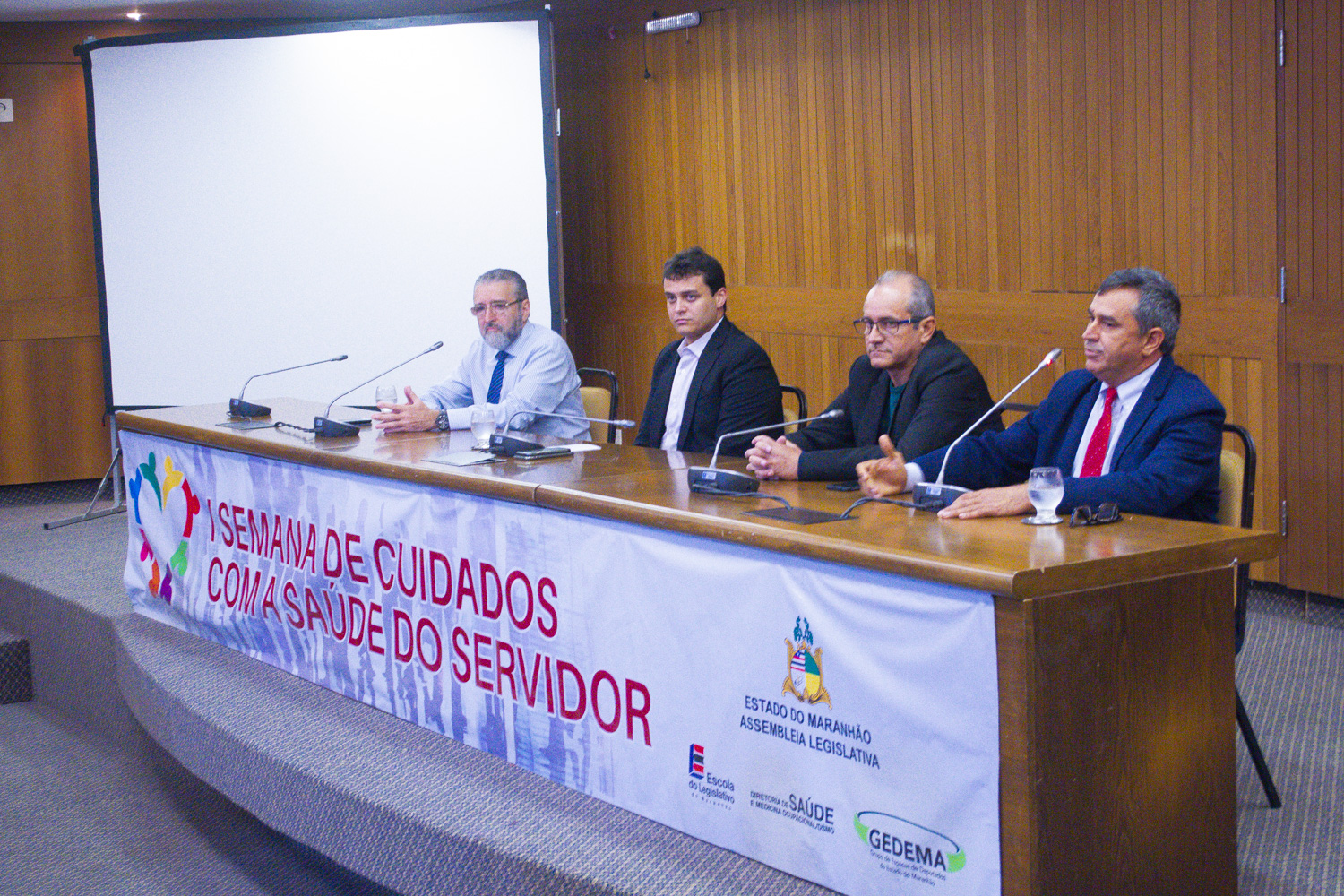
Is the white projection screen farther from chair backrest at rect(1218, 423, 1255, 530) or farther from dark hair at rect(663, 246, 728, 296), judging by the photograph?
chair backrest at rect(1218, 423, 1255, 530)

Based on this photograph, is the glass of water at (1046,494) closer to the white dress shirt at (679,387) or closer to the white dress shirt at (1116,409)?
the white dress shirt at (1116,409)

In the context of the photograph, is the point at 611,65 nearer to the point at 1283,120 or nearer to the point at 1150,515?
the point at 1283,120

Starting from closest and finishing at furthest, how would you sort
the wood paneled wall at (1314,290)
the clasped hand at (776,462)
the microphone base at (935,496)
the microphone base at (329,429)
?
1. the microphone base at (935,496)
2. the clasped hand at (776,462)
3. the microphone base at (329,429)
4. the wood paneled wall at (1314,290)

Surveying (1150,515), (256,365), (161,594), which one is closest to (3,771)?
(161,594)

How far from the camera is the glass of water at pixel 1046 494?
2.05 m

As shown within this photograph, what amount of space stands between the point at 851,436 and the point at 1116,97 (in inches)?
73.1

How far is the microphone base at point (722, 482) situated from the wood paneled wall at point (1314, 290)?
2.28 meters

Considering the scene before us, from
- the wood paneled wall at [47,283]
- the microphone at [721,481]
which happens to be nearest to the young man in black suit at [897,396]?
the microphone at [721,481]

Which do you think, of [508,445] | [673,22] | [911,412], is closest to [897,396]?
[911,412]

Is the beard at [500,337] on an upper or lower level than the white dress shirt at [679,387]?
upper

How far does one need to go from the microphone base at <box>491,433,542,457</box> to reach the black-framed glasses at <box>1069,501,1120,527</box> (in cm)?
131

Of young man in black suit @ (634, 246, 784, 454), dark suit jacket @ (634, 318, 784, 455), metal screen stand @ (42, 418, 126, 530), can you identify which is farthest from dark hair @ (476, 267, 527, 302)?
metal screen stand @ (42, 418, 126, 530)

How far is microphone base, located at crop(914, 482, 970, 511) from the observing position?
222cm

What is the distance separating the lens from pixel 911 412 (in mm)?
2922
